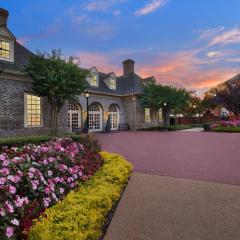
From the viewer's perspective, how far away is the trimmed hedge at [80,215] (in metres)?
2.76

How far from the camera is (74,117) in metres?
24.5

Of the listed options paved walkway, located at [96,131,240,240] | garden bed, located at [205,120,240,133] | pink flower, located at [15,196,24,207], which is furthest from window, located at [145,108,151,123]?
pink flower, located at [15,196,24,207]

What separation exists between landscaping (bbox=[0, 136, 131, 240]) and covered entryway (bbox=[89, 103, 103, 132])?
2037cm

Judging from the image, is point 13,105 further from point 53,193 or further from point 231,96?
point 231,96

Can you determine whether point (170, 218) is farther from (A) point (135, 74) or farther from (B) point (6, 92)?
(A) point (135, 74)

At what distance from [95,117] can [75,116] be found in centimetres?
287

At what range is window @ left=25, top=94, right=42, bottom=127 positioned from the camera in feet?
56.6

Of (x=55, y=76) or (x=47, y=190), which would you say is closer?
(x=47, y=190)

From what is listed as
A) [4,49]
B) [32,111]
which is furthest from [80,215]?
[4,49]

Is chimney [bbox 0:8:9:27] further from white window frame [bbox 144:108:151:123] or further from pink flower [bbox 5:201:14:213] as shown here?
pink flower [bbox 5:201:14:213]

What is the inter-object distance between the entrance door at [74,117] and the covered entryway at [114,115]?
477cm

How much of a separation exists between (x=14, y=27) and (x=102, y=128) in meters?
13.3

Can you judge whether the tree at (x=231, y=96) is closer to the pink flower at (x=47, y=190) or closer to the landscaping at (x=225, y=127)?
the landscaping at (x=225, y=127)

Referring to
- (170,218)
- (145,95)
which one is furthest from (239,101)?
(170,218)
